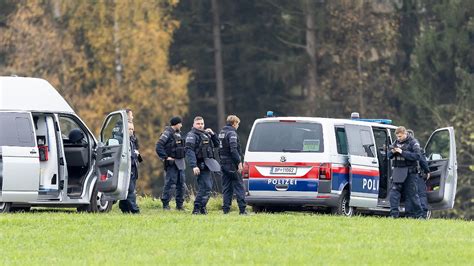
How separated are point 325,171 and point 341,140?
2.36 ft

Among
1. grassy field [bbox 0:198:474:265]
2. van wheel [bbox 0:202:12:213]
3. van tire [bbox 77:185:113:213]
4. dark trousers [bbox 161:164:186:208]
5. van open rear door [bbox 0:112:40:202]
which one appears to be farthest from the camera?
dark trousers [bbox 161:164:186:208]

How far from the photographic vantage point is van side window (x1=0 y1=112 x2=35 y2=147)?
2505 cm

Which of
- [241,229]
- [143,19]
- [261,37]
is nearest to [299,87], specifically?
[261,37]

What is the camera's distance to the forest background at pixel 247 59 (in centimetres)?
5956

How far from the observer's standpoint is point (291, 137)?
87.1 ft

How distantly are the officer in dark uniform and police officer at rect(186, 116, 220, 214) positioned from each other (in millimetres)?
2964

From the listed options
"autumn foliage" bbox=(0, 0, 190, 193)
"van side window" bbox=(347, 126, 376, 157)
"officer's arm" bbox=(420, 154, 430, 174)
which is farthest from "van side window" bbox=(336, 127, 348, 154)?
"autumn foliage" bbox=(0, 0, 190, 193)

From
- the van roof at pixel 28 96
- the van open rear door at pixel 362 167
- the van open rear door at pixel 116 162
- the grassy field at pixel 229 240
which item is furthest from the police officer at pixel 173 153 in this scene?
the van open rear door at pixel 362 167

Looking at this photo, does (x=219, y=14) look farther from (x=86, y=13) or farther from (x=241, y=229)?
(x=241, y=229)

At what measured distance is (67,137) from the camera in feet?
87.0

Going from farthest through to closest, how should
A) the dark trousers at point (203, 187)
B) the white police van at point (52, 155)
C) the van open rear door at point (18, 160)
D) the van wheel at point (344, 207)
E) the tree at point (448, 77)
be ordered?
1. the tree at point (448, 77)
2. the van wheel at point (344, 207)
3. the dark trousers at point (203, 187)
4. the white police van at point (52, 155)
5. the van open rear door at point (18, 160)

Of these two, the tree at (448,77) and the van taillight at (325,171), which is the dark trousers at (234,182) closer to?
the van taillight at (325,171)

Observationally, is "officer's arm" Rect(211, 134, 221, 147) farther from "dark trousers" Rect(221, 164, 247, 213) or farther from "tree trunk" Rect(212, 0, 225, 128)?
"tree trunk" Rect(212, 0, 225, 128)

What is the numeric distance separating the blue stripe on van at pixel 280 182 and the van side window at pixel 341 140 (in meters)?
0.75
